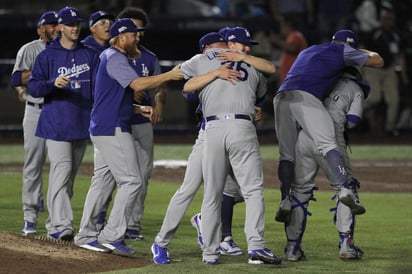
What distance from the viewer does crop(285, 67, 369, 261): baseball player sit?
9812mm

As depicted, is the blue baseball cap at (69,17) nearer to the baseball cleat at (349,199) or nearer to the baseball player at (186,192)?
the baseball player at (186,192)

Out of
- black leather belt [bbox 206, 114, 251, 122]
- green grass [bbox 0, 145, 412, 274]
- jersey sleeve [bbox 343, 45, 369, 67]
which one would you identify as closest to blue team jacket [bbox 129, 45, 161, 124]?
green grass [bbox 0, 145, 412, 274]

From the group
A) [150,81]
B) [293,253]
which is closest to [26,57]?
[150,81]

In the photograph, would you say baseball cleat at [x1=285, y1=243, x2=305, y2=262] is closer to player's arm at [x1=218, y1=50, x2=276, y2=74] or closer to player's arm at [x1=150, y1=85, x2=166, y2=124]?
player's arm at [x1=218, y1=50, x2=276, y2=74]

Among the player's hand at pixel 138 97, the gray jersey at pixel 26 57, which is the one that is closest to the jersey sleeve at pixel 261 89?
the player's hand at pixel 138 97

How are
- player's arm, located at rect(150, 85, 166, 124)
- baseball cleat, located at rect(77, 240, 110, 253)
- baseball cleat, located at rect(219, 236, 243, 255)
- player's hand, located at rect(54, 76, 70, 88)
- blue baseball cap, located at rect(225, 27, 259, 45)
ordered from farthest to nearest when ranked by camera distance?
1. player's arm, located at rect(150, 85, 166, 124)
2. player's hand, located at rect(54, 76, 70, 88)
3. baseball cleat, located at rect(219, 236, 243, 255)
4. baseball cleat, located at rect(77, 240, 110, 253)
5. blue baseball cap, located at rect(225, 27, 259, 45)

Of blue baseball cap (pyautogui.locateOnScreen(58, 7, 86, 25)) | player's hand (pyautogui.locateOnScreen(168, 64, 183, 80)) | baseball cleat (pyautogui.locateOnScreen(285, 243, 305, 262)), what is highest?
blue baseball cap (pyautogui.locateOnScreen(58, 7, 86, 25))

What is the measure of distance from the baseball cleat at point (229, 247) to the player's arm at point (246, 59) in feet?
5.22

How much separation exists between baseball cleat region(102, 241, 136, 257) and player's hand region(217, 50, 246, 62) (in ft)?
5.70

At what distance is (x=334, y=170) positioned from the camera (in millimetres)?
9664

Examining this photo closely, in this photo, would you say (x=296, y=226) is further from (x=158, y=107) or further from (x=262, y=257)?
(x=158, y=107)

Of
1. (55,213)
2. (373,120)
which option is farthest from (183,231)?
(373,120)

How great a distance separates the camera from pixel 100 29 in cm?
1127

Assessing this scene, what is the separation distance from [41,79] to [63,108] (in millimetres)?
318
